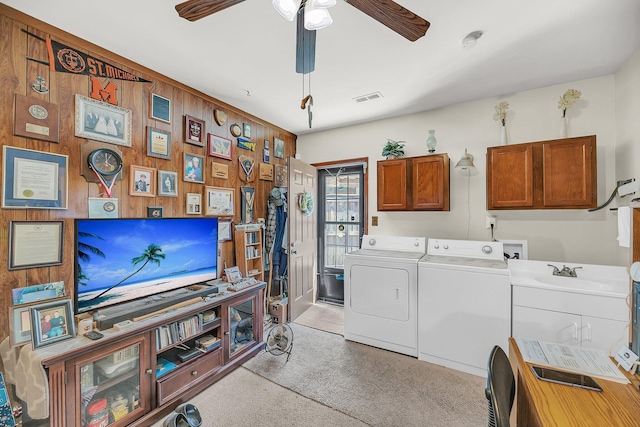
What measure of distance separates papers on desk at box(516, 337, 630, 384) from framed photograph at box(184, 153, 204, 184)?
9.14 feet

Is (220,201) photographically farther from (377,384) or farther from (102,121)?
(377,384)

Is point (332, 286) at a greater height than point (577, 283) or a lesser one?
lesser

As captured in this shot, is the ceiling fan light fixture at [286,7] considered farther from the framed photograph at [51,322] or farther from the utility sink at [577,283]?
the utility sink at [577,283]

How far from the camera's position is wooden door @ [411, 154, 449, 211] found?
282 cm

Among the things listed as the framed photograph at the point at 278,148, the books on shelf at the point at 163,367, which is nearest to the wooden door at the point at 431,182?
the framed photograph at the point at 278,148

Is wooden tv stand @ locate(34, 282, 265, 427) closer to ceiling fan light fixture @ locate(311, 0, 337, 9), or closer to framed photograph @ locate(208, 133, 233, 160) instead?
framed photograph @ locate(208, 133, 233, 160)

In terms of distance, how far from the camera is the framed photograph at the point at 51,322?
56.6 inches

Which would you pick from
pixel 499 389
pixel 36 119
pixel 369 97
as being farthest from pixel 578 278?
pixel 36 119

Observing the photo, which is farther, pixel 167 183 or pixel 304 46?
pixel 167 183

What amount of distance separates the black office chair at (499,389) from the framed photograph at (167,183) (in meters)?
A: 2.56

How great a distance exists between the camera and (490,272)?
219cm

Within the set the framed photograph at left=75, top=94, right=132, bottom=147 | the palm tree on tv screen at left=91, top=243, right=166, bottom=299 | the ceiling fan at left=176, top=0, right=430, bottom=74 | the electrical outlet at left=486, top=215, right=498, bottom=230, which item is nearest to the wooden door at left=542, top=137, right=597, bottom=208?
the electrical outlet at left=486, top=215, right=498, bottom=230

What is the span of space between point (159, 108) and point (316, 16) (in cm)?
178

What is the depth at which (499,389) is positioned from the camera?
875 millimetres
